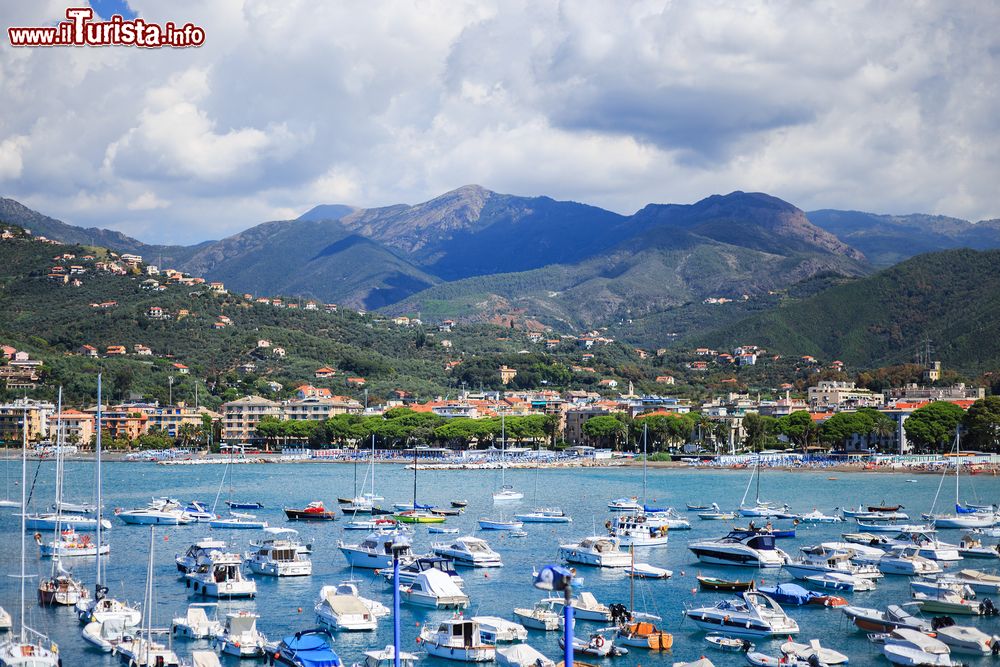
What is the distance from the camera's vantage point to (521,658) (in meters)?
27.9

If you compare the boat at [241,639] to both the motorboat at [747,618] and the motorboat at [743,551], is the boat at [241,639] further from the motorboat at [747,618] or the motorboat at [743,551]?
the motorboat at [743,551]

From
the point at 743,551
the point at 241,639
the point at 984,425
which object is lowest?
the point at 241,639

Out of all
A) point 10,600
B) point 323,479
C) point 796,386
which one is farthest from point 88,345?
point 10,600

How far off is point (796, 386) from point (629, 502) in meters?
116

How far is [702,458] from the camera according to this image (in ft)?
384

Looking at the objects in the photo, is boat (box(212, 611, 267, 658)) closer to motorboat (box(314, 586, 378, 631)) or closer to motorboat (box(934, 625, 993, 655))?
motorboat (box(314, 586, 378, 631))

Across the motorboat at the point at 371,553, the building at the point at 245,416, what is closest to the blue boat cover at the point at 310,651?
the motorboat at the point at 371,553

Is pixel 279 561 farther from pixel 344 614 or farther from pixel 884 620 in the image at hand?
pixel 884 620

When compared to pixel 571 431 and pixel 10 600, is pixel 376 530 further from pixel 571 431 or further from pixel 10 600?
pixel 571 431

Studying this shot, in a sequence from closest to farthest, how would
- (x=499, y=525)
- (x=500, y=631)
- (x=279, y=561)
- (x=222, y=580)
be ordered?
(x=500, y=631) → (x=222, y=580) → (x=279, y=561) → (x=499, y=525)

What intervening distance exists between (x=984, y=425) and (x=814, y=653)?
83.9 meters

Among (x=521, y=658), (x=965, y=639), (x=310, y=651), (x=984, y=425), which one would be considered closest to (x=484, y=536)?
(x=310, y=651)

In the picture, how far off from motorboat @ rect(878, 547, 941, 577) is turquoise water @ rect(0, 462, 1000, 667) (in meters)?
0.66

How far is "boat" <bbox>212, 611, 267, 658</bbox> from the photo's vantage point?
98.2 feet
